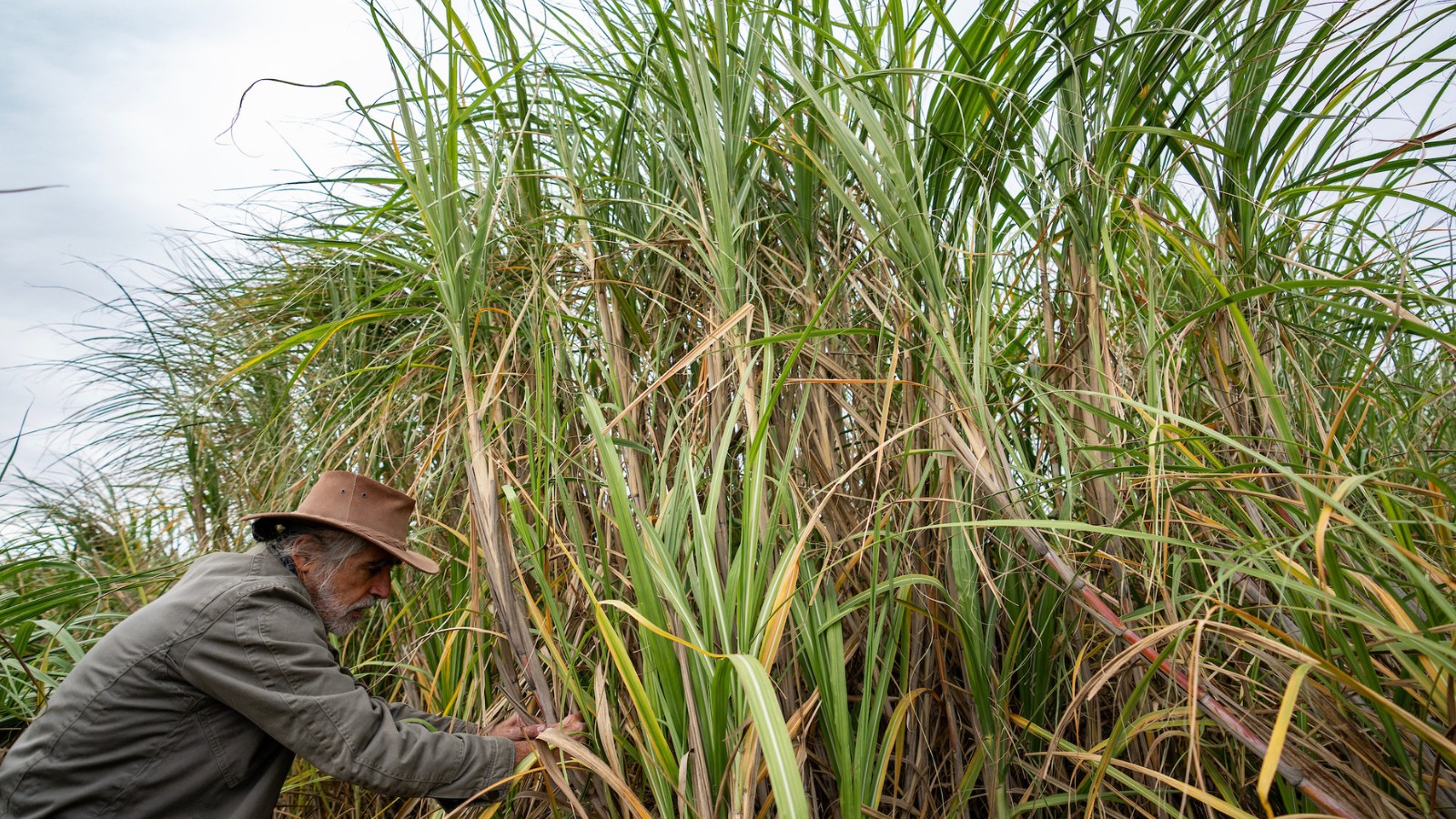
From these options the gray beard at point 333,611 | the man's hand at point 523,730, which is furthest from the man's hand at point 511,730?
the gray beard at point 333,611

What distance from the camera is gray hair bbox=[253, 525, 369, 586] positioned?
66.5 inches

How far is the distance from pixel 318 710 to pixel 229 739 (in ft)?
0.76

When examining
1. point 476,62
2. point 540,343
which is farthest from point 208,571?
point 476,62

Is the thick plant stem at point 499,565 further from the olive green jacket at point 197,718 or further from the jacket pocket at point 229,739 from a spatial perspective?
the jacket pocket at point 229,739

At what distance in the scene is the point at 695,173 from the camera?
1.67m

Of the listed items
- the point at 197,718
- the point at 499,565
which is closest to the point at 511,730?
the point at 499,565

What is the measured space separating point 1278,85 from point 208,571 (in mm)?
1954

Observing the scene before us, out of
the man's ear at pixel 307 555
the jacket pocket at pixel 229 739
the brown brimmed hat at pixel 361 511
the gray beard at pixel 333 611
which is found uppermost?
the brown brimmed hat at pixel 361 511

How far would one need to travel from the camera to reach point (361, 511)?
1.64 m

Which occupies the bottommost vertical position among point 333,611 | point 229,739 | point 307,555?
point 229,739

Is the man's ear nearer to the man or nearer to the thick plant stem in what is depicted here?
the man

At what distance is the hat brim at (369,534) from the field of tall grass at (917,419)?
0.10 m

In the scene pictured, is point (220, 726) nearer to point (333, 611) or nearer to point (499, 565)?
point (333, 611)

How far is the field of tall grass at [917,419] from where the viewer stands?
1.14 meters
